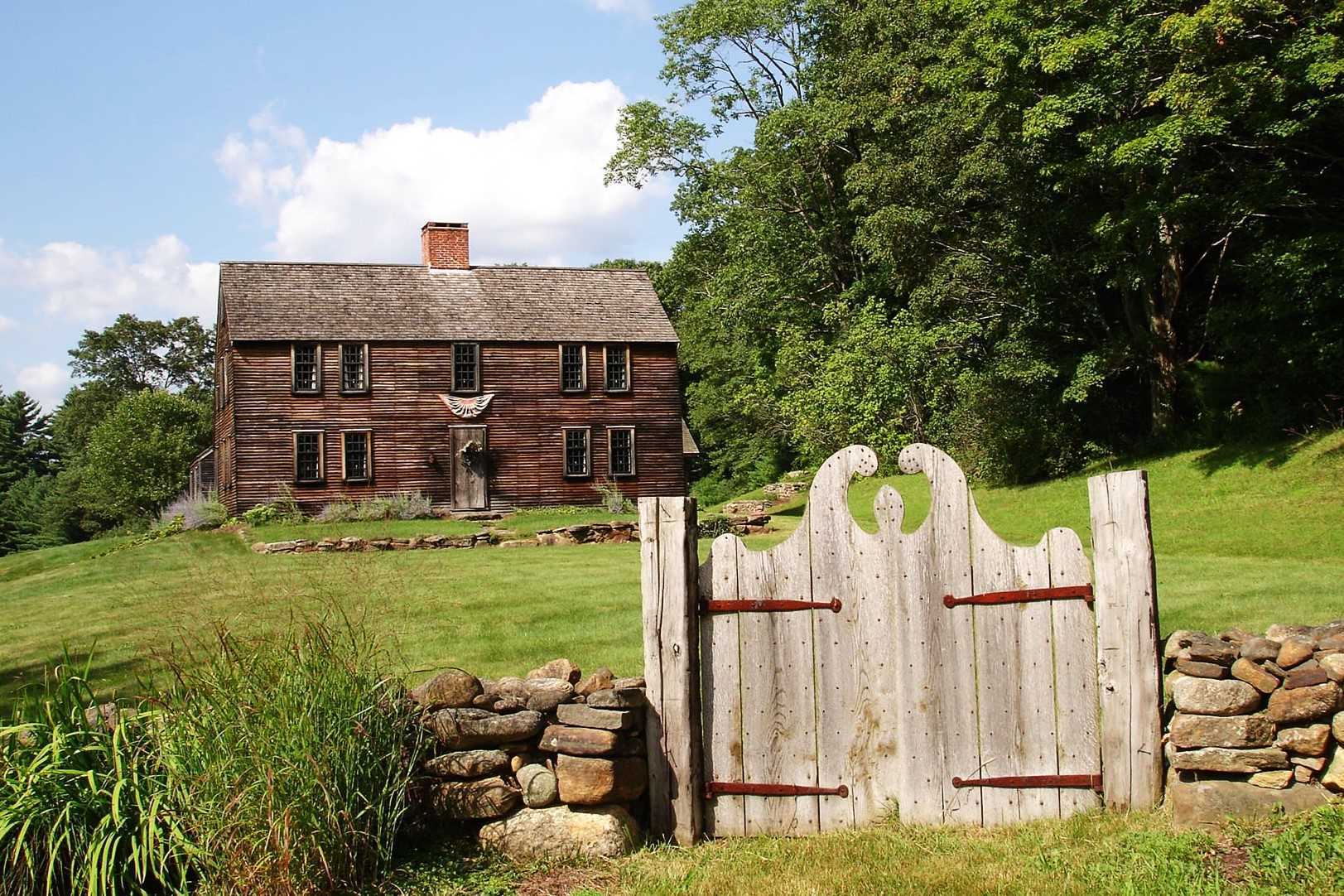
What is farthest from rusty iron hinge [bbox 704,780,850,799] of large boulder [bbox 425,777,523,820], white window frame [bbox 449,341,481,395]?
white window frame [bbox 449,341,481,395]

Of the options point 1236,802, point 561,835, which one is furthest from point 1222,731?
point 561,835

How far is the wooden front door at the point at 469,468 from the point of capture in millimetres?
36375

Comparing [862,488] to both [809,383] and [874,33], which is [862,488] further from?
[874,33]

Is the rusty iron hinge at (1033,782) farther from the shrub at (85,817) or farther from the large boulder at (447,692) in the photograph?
the shrub at (85,817)

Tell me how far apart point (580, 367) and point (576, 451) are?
2715mm

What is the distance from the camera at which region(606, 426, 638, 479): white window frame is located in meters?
37.8

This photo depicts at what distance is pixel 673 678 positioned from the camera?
20.2 ft

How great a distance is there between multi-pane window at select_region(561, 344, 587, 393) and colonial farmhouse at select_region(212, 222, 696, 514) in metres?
0.05

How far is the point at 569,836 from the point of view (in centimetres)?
592

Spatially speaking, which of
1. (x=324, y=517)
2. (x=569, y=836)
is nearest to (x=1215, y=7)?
(x=569, y=836)

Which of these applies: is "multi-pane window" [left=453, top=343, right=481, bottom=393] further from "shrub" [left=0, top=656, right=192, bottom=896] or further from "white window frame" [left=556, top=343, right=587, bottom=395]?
"shrub" [left=0, top=656, right=192, bottom=896]

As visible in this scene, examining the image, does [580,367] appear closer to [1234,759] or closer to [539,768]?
[539,768]

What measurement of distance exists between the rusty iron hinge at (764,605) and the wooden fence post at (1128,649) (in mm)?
1342

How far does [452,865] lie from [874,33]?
35.3m
